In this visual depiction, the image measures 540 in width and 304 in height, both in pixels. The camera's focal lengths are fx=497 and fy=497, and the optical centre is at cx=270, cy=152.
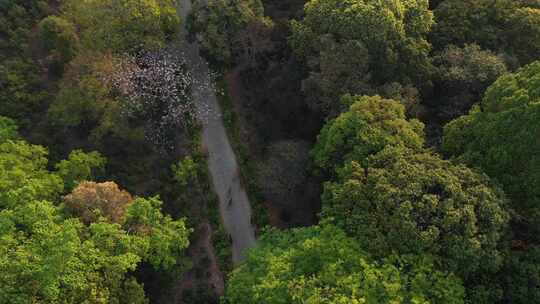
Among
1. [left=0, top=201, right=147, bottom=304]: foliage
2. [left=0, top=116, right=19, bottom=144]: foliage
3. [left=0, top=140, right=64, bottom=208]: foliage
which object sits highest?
[left=0, top=116, right=19, bottom=144]: foliage

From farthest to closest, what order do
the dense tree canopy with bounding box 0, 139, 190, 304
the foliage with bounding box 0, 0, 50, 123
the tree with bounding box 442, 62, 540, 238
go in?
1. the foliage with bounding box 0, 0, 50, 123
2. the tree with bounding box 442, 62, 540, 238
3. the dense tree canopy with bounding box 0, 139, 190, 304

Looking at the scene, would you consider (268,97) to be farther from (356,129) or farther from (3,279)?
(3,279)

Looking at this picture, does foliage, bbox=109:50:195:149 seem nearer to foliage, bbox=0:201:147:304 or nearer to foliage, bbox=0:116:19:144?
foliage, bbox=0:116:19:144

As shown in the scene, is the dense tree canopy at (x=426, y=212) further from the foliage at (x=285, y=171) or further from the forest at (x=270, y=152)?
the foliage at (x=285, y=171)

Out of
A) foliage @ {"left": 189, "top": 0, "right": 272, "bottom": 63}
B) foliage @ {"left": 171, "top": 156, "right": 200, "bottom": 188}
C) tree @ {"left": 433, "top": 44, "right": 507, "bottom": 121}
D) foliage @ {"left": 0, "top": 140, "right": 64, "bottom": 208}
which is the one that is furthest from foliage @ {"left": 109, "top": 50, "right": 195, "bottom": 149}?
tree @ {"left": 433, "top": 44, "right": 507, "bottom": 121}

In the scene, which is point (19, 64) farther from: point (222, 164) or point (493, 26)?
point (493, 26)

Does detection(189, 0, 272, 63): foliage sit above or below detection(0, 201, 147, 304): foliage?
above

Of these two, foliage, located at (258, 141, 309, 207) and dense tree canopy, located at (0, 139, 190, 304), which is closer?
dense tree canopy, located at (0, 139, 190, 304)
